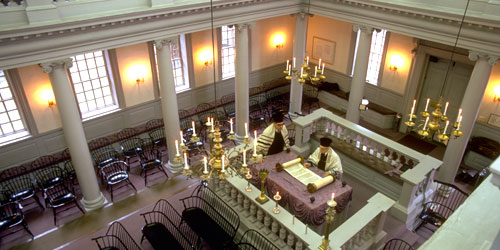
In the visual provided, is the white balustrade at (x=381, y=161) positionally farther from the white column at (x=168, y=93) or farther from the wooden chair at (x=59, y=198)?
the wooden chair at (x=59, y=198)

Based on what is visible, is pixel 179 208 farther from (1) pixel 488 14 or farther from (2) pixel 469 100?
(1) pixel 488 14

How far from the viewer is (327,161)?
29.7 ft

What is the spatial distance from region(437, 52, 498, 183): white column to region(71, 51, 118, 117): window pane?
11530 mm

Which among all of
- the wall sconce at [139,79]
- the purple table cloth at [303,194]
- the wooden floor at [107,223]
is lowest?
the wooden floor at [107,223]

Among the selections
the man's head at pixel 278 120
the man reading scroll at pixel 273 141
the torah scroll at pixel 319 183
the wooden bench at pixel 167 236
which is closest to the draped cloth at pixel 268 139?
the man reading scroll at pixel 273 141

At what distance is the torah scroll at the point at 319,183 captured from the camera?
8.06 metres

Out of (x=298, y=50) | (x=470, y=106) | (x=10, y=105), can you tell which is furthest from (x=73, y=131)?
(x=470, y=106)

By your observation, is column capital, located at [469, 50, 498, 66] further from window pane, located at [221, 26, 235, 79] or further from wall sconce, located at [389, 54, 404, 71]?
window pane, located at [221, 26, 235, 79]

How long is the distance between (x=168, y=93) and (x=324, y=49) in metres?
8.88

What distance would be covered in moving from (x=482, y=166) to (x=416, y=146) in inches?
89.2

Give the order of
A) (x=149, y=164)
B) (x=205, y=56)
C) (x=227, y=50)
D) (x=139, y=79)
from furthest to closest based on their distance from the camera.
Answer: (x=227, y=50), (x=205, y=56), (x=139, y=79), (x=149, y=164)

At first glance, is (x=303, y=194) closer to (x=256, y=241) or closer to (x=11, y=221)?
(x=256, y=241)

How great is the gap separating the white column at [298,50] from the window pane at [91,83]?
23.6ft

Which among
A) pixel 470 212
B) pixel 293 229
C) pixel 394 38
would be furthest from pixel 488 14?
pixel 470 212
